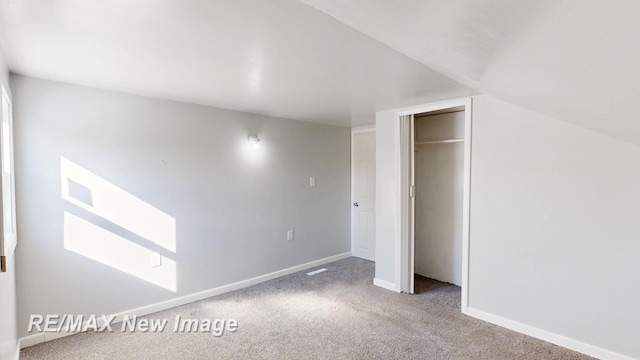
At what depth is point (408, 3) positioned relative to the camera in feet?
3.27

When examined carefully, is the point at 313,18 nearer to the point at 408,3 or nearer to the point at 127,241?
the point at 408,3

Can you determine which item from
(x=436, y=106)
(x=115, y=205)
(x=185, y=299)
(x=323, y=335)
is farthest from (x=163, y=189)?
(x=436, y=106)

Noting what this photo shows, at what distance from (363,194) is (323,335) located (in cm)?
261

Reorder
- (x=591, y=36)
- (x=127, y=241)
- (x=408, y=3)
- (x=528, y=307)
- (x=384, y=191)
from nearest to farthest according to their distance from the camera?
(x=591, y=36) → (x=408, y=3) → (x=528, y=307) → (x=127, y=241) → (x=384, y=191)

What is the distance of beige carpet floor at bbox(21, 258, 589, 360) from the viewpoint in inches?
94.9

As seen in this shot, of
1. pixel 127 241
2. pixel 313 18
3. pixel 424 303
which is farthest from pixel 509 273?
pixel 127 241

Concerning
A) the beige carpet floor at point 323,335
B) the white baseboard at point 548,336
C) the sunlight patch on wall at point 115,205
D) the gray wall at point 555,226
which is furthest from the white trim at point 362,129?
the sunlight patch on wall at point 115,205

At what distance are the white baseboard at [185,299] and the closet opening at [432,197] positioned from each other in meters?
1.42

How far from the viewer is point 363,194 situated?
498 centimetres

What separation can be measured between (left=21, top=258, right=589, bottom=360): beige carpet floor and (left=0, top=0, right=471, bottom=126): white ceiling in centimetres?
206

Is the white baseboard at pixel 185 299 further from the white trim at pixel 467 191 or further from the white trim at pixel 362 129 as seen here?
the white trim at pixel 467 191

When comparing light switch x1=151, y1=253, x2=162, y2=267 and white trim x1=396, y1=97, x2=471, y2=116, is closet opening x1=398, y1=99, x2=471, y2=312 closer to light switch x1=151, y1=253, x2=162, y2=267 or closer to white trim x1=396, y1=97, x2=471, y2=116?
white trim x1=396, y1=97, x2=471, y2=116

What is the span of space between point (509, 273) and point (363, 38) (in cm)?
238

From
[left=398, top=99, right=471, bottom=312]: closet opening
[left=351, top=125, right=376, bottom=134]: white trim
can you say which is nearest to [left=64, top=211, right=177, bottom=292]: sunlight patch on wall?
[left=398, top=99, right=471, bottom=312]: closet opening
